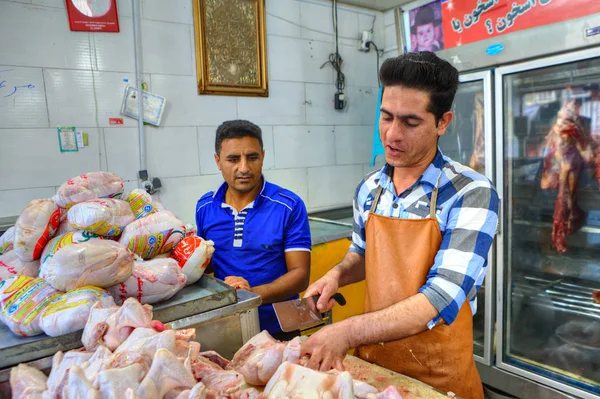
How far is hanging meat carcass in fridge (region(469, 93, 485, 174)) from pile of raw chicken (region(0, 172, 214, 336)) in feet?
8.55

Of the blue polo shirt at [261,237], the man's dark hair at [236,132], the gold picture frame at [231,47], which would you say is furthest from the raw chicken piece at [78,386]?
the gold picture frame at [231,47]

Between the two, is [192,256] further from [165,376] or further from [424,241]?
[424,241]

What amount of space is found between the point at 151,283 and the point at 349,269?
3.12ft

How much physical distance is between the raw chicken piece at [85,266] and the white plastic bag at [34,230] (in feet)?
0.49

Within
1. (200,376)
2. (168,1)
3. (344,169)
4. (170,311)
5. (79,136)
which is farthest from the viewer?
(344,169)

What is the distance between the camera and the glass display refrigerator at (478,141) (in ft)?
10.4

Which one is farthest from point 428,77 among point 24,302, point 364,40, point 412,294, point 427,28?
point 364,40

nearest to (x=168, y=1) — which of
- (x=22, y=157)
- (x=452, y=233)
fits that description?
(x=22, y=157)

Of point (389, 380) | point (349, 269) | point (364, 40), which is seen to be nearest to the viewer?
point (389, 380)

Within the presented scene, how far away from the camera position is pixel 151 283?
1.37 m

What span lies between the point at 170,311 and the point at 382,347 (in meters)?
0.89

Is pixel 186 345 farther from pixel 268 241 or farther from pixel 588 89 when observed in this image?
pixel 588 89

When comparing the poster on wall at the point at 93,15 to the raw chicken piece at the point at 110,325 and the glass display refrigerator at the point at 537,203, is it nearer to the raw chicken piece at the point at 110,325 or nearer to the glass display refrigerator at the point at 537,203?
the glass display refrigerator at the point at 537,203

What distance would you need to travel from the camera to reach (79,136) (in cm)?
305
